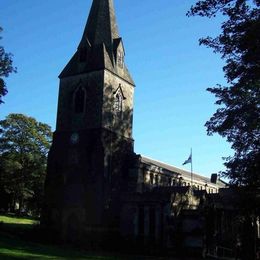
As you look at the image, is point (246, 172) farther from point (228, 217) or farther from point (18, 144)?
point (18, 144)

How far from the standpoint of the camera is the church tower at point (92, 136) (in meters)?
43.7

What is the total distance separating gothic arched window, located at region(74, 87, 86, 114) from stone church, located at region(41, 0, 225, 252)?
11 centimetres

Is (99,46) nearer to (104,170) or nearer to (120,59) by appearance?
(120,59)

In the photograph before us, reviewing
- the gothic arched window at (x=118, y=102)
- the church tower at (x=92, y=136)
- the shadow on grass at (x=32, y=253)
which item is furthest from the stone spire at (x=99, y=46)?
the shadow on grass at (x=32, y=253)

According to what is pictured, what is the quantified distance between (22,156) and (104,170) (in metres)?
26.2

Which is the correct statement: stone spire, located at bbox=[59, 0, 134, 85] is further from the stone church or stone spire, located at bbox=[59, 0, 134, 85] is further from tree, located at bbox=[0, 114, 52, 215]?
tree, located at bbox=[0, 114, 52, 215]

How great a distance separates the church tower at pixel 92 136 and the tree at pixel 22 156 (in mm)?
18482

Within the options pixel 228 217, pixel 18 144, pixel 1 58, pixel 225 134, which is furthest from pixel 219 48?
pixel 18 144

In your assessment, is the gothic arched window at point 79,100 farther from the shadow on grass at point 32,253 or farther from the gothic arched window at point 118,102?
the shadow on grass at point 32,253

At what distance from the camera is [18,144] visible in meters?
66.2

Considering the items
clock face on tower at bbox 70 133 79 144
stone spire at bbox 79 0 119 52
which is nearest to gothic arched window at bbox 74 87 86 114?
clock face on tower at bbox 70 133 79 144

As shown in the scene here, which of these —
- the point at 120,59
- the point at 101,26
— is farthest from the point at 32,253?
the point at 101,26

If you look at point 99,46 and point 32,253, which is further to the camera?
point 99,46

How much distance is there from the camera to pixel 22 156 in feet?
215
